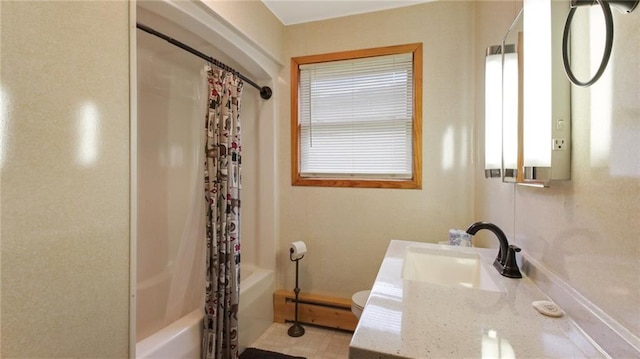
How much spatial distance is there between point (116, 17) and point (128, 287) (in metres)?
1.05

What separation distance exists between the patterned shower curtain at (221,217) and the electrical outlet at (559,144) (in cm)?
154

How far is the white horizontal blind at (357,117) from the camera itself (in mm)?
2223

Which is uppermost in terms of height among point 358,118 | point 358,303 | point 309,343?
point 358,118

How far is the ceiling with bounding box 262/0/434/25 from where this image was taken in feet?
7.06

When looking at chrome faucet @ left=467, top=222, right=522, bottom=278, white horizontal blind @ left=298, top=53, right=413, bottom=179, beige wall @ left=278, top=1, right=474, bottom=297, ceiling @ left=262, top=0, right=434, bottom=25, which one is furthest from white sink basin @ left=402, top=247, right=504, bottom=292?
ceiling @ left=262, top=0, right=434, bottom=25

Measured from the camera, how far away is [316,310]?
90.6 inches

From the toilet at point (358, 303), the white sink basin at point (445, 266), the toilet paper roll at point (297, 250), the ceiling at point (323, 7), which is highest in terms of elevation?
the ceiling at point (323, 7)

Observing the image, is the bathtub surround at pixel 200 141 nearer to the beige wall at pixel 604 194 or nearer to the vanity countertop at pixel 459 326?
the vanity countertop at pixel 459 326

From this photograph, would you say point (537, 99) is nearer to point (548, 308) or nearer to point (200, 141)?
point (548, 308)

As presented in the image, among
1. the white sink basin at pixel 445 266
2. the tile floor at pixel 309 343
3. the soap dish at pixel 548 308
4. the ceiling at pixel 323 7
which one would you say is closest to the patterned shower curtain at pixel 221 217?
the tile floor at pixel 309 343

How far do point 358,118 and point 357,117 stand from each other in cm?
1

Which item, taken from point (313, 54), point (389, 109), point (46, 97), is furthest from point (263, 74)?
point (46, 97)

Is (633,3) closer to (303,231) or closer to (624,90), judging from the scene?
(624,90)

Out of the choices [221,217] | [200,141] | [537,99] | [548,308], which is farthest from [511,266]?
[200,141]
